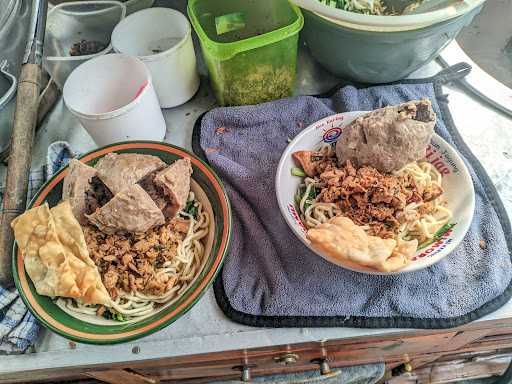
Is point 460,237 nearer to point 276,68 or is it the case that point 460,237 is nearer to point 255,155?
point 255,155

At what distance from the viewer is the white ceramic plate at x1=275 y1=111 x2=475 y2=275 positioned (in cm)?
81

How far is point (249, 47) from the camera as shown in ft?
3.24

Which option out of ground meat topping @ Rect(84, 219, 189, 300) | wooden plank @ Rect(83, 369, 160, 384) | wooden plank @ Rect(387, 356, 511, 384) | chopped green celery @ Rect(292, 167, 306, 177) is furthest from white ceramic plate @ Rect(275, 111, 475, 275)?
wooden plank @ Rect(387, 356, 511, 384)

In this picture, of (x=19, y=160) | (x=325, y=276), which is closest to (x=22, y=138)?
(x=19, y=160)

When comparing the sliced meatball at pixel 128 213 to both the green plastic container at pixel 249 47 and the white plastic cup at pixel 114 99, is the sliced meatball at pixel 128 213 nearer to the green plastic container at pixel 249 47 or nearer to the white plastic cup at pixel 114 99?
the white plastic cup at pixel 114 99

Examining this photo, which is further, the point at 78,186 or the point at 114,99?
the point at 114,99

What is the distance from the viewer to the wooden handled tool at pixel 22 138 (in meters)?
0.87

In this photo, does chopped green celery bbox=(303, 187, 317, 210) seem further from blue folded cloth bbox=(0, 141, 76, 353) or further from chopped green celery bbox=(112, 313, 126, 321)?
blue folded cloth bbox=(0, 141, 76, 353)

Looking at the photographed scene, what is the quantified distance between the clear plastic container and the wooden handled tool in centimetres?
7

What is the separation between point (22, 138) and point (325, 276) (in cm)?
76

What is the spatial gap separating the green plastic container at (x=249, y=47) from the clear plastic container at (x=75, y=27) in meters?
0.26

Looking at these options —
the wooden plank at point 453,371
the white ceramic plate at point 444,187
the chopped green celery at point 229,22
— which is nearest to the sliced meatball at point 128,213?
the white ceramic plate at point 444,187

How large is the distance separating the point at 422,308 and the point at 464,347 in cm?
49

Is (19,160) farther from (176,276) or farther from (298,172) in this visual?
(298,172)
